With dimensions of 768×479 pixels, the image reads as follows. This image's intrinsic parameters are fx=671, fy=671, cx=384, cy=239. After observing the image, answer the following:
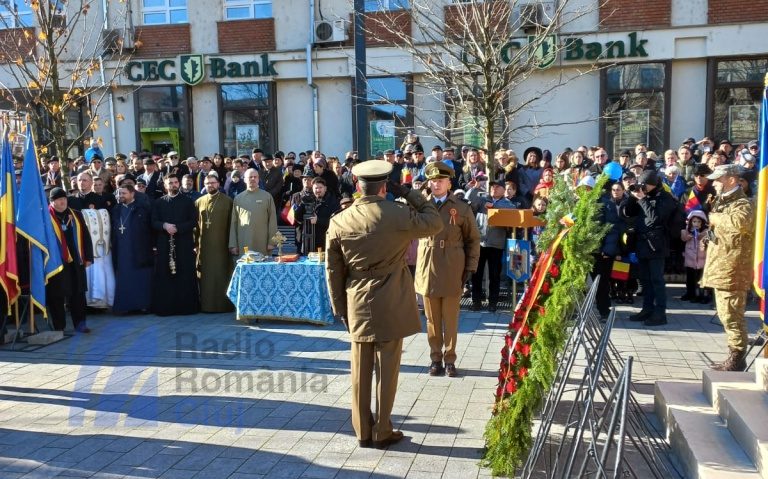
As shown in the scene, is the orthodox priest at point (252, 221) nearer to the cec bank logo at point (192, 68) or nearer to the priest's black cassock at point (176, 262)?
the priest's black cassock at point (176, 262)

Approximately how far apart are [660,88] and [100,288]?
13259mm

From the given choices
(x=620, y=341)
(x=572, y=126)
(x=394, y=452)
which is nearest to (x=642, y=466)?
(x=394, y=452)

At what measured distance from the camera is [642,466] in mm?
4586

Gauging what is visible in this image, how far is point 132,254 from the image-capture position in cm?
988

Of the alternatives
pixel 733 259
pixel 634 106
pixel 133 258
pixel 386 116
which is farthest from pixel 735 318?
pixel 386 116

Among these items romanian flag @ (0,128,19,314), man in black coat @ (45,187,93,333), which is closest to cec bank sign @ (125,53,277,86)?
man in black coat @ (45,187,93,333)

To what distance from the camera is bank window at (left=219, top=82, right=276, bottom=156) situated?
18.5 meters

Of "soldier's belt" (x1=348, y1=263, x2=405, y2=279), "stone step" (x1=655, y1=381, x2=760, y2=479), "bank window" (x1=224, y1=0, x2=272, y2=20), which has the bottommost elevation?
"stone step" (x1=655, y1=381, x2=760, y2=479)

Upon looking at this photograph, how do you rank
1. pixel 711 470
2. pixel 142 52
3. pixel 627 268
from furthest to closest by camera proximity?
1. pixel 142 52
2. pixel 627 268
3. pixel 711 470

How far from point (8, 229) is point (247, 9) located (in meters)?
12.7

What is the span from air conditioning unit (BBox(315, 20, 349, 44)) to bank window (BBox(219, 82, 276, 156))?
1.96 metres

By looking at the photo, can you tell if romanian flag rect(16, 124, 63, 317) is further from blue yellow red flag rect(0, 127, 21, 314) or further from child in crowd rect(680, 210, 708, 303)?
child in crowd rect(680, 210, 708, 303)

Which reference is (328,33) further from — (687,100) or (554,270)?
(554,270)

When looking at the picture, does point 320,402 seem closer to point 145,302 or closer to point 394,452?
point 394,452
